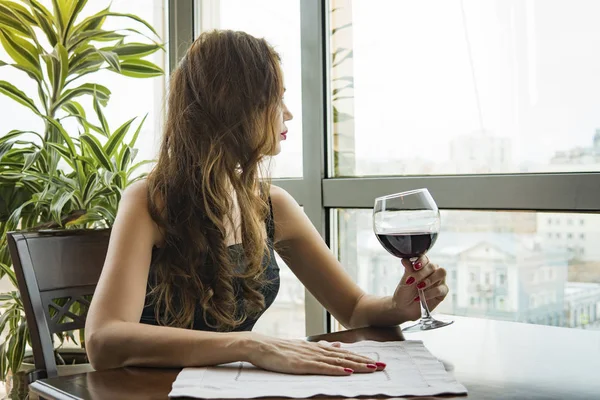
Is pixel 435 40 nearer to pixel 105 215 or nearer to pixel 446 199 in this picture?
pixel 446 199

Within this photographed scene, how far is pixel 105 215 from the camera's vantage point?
8.09 feet

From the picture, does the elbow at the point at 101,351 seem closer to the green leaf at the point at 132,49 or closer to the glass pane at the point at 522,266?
the glass pane at the point at 522,266

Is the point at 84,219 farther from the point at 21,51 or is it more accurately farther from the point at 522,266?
the point at 522,266

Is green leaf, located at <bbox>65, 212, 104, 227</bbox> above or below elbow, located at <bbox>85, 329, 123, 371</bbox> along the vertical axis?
above

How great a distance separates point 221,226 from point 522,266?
3.56 feet

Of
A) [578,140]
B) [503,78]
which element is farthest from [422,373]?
[503,78]

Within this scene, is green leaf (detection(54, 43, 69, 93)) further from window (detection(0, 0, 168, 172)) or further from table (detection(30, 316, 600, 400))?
table (detection(30, 316, 600, 400))

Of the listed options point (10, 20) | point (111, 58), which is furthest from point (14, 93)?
point (111, 58)

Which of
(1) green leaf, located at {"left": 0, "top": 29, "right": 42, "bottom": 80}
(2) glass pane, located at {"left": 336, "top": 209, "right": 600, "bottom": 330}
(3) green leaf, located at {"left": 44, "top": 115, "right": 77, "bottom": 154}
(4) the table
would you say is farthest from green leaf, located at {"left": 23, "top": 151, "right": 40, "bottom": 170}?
(4) the table

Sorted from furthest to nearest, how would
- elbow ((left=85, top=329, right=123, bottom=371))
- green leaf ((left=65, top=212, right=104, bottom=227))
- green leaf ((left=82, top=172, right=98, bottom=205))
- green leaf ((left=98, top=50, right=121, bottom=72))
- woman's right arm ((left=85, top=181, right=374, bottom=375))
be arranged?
green leaf ((left=98, top=50, right=121, bottom=72)), green leaf ((left=82, top=172, right=98, bottom=205)), green leaf ((left=65, top=212, right=104, bottom=227)), elbow ((left=85, top=329, right=123, bottom=371)), woman's right arm ((left=85, top=181, right=374, bottom=375))

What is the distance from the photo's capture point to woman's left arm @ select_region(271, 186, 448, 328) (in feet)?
4.86

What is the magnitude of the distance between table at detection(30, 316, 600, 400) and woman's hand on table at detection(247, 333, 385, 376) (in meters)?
0.13

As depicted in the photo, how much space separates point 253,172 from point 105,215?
914mm

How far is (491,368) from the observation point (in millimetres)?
1101
